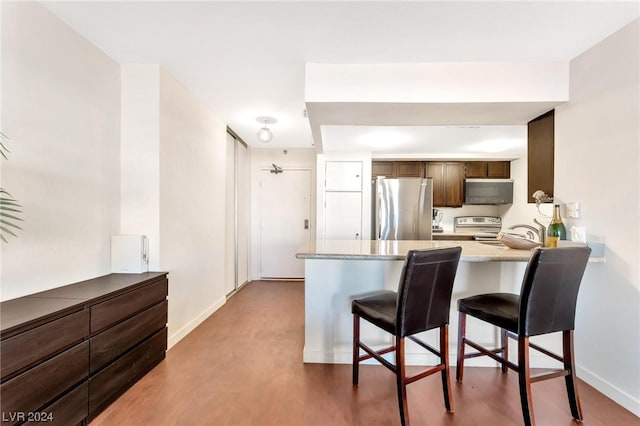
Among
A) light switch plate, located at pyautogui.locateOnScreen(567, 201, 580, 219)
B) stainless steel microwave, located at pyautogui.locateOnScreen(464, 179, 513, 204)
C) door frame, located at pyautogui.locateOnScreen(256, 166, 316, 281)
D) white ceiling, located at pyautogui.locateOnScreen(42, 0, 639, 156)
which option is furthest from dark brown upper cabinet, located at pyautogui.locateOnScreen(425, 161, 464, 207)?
light switch plate, located at pyautogui.locateOnScreen(567, 201, 580, 219)

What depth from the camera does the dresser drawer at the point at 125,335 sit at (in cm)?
154

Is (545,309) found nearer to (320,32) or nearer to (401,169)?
(320,32)

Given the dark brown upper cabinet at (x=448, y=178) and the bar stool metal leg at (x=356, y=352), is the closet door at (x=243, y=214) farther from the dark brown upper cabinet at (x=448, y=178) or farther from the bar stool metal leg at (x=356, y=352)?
the dark brown upper cabinet at (x=448, y=178)

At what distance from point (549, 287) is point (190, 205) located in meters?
2.78

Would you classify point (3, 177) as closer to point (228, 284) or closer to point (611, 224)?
point (228, 284)

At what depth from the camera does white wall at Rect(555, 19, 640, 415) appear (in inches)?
64.6

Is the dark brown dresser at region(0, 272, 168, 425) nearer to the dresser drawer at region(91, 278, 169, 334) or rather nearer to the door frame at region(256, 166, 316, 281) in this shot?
the dresser drawer at region(91, 278, 169, 334)

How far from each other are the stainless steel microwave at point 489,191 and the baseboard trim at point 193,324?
4072 millimetres

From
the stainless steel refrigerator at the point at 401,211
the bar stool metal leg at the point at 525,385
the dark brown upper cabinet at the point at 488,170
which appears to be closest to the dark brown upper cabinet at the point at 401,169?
the stainless steel refrigerator at the point at 401,211

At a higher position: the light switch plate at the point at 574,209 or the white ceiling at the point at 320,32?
the white ceiling at the point at 320,32

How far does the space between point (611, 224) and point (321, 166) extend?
10.4 ft

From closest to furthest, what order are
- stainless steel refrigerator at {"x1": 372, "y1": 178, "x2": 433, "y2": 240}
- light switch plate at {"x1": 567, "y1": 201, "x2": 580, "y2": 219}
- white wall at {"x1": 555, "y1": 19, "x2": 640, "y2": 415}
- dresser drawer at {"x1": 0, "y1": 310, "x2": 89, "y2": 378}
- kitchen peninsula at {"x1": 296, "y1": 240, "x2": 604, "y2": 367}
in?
dresser drawer at {"x1": 0, "y1": 310, "x2": 89, "y2": 378} → white wall at {"x1": 555, "y1": 19, "x2": 640, "y2": 415} → light switch plate at {"x1": 567, "y1": 201, "x2": 580, "y2": 219} → kitchen peninsula at {"x1": 296, "y1": 240, "x2": 604, "y2": 367} → stainless steel refrigerator at {"x1": 372, "y1": 178, "x2": 433, "y2": 240}

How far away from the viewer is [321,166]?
13.9 ft

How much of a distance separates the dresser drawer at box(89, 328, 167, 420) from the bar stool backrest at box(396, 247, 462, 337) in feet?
5.53
